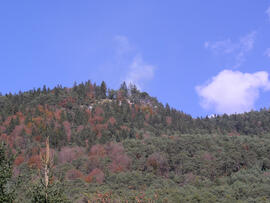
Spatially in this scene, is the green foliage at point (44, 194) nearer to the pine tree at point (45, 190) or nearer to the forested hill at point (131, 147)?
the pine tree at point (45, 190)

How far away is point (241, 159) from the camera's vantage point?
81.9 meters

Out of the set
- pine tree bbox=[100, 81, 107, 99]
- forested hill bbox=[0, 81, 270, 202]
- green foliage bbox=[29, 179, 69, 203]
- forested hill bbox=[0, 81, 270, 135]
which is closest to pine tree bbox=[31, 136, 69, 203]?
green foliage bbox=[29, 179, 69, 203]

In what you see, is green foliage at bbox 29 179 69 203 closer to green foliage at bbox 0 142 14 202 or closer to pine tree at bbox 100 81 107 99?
green foliage at bbox 0 142 14 202

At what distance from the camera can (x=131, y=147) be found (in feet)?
310

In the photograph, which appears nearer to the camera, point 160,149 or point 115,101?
point 160,149

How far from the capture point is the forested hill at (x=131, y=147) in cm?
6544

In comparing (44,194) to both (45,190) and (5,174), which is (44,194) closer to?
(45,190)

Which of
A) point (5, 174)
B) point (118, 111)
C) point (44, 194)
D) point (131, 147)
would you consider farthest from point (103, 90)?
point (44, 194)

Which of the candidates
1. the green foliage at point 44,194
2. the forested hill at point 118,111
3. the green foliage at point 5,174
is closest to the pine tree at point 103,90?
the forested hill at point 118,111

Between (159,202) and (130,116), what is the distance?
77.3 metres

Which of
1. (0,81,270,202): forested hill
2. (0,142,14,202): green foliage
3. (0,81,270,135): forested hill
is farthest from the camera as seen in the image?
(0,81,270,135): forested hill

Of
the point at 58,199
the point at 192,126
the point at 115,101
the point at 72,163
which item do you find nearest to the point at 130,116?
the point at 115,101

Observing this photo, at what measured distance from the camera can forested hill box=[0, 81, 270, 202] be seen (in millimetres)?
65438

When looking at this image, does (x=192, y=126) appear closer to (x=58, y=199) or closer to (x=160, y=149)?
(x=160, y=149)
